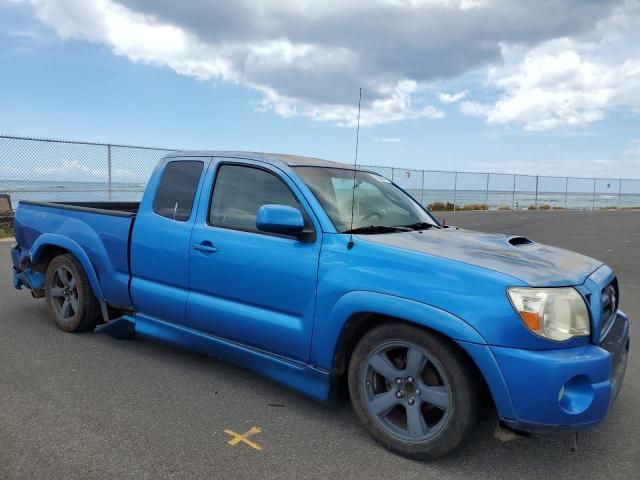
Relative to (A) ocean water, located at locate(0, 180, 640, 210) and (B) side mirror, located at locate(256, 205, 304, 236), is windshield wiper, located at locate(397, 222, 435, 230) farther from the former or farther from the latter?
(A) ocean water, located at locate(0, 180, 640, 210)

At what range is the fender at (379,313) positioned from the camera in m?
2.74

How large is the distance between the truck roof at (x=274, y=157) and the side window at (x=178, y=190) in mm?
99

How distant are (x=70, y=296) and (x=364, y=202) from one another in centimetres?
307

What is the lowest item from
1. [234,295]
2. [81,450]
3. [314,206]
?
[81,450]

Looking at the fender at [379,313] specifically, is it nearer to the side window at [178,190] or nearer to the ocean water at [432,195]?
the side window at [178,190]

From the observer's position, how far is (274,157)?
3.91 metres

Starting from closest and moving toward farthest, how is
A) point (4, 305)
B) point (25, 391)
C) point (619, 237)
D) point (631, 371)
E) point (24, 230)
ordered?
point (25, 391) < point (631, 371) < point (24, 230) < point (4, 305) < point (619, 237)

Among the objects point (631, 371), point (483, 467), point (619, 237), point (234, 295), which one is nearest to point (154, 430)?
point (234, 295)

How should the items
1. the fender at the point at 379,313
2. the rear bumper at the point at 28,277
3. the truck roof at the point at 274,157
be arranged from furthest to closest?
1. the rear bumper at the point at 28,277
2. the truck roof at the point at 274,157
3. the fender at the point at 379,313

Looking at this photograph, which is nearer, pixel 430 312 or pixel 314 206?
pixel 430 312

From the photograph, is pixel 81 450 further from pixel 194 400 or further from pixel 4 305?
pixel 4 305

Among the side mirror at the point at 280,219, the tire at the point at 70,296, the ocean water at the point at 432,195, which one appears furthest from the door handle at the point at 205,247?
the ocean water at the point at 432,195

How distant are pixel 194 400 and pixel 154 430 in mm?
473

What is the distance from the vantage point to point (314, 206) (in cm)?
348
